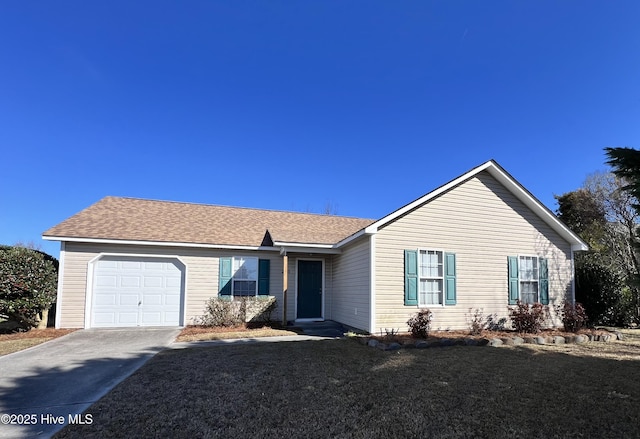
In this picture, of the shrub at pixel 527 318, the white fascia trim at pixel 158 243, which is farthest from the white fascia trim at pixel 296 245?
the shrub at pixel 527 318

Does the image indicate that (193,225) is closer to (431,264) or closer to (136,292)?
(136,292)

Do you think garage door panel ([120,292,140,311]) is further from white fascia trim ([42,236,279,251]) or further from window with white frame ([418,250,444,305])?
window with white frame ([418,250,444,305])

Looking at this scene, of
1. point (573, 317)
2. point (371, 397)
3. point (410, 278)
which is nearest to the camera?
point (371, 397)

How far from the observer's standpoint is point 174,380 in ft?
18.5

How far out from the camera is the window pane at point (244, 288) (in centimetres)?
1265

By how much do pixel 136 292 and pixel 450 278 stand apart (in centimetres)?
1017

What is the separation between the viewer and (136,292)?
11.9m

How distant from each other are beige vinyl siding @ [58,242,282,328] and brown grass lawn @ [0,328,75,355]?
0.63 meters

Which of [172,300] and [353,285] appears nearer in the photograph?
[353,285]

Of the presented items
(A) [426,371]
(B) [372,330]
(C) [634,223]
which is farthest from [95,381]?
(C) [634,223]

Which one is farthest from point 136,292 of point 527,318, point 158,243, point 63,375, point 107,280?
point 527,318

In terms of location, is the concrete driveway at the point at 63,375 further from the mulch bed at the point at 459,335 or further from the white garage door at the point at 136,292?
the mulch bed at the point at 459,335

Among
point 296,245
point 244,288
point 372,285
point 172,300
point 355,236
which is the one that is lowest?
point 172,300

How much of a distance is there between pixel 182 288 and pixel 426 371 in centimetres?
887
